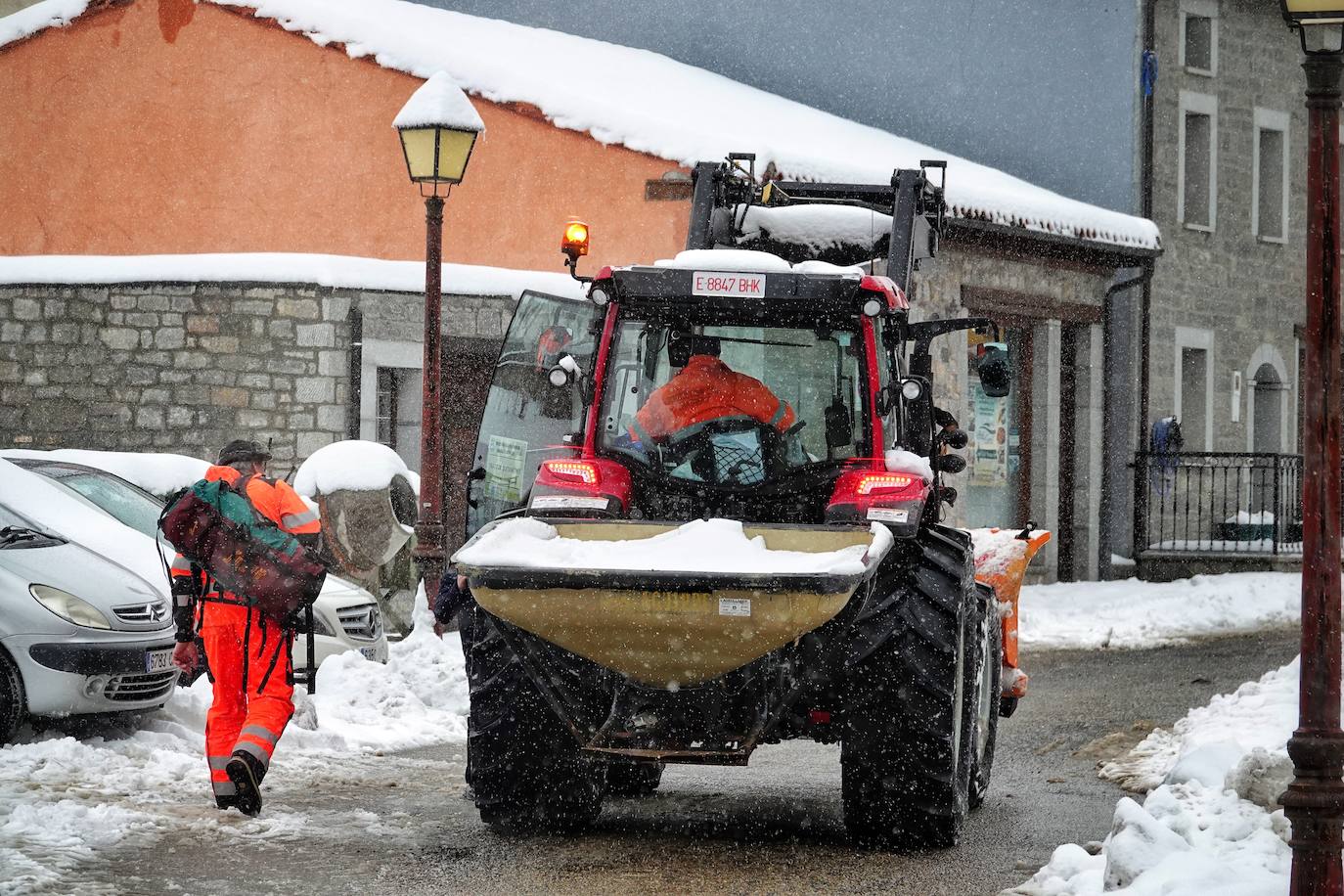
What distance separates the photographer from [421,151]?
43.0ft

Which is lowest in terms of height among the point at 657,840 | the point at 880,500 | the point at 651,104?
the point at 657,840

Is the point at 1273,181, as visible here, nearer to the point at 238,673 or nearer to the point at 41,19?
the point at 41,19

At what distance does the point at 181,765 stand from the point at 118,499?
2791mm

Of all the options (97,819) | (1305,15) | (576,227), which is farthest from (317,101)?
(1305,15)

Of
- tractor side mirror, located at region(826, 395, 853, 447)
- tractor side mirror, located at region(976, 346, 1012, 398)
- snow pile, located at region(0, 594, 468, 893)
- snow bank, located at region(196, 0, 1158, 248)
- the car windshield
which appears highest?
snow bank, located at region(196, 0, 1158, 248)

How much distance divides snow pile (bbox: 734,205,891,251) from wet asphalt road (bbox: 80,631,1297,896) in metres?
2.82

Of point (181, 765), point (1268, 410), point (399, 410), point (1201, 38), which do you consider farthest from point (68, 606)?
point (1268, 410)

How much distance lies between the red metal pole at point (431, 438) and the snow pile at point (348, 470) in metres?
1.12

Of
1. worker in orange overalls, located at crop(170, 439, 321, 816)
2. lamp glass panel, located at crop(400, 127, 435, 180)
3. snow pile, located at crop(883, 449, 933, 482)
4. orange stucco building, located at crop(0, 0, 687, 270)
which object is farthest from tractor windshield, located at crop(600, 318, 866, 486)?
orange stucco building, located at crop(0, 0, 687, 270)

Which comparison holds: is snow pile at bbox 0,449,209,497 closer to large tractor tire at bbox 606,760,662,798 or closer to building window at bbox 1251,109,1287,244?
large tractor tire at bbox 606,760,662,798

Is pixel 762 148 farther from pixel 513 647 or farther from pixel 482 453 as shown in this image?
pixel 513 647

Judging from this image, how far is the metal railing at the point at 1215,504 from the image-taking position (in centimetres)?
2384

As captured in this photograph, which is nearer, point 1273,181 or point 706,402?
point 706,402

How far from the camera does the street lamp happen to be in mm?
5680
